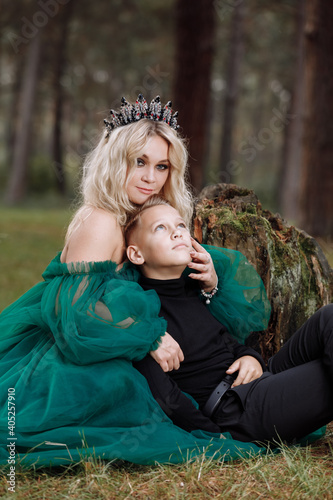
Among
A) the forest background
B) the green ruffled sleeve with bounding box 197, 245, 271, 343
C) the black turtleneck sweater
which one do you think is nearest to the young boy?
the black turtleneck sweater

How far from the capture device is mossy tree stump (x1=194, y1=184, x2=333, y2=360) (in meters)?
3.33

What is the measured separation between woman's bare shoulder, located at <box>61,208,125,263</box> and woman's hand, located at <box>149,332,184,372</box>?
48 cm

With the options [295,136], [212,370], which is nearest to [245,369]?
[212,370]

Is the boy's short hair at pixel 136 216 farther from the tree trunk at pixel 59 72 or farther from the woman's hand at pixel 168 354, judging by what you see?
the tree trunk at pixel 59 72

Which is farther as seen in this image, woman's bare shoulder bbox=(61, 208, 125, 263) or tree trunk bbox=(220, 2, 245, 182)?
tree trunk bbox=(220, 2, 245, 182)

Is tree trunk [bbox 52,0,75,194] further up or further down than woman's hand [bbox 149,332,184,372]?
further up

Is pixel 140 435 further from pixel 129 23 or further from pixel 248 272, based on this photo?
pixel 129 23

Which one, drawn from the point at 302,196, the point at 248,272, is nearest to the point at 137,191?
the point at 248,272

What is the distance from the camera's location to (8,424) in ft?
7.61

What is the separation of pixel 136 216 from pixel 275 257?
1043 millimetres

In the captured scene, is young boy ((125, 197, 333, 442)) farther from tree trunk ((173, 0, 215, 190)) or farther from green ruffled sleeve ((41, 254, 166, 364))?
tree trunk ((173, 0, 215, 190))

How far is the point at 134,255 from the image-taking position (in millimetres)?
2672

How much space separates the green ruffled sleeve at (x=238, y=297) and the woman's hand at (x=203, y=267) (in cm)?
9

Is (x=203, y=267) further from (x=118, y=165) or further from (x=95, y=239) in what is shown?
(x=118, y=165)
